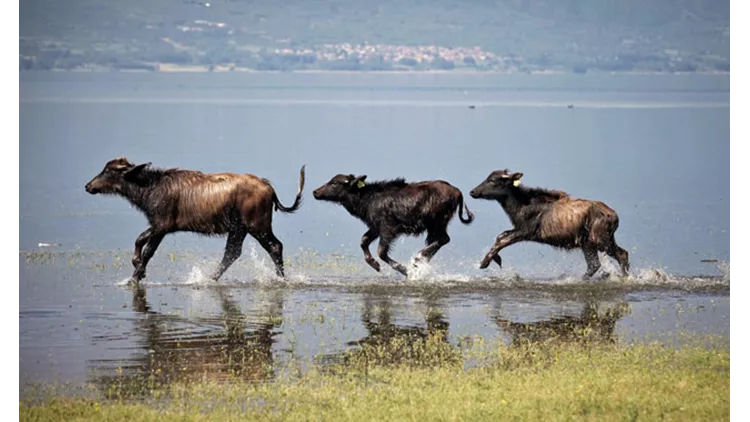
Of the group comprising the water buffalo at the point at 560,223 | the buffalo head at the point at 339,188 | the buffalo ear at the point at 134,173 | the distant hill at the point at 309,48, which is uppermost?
the distant hill at the point at 309,48

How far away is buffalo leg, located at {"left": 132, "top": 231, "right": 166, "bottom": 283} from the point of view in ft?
66.8

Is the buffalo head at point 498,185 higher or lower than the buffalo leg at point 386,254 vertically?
higher

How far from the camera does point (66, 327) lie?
1719cm

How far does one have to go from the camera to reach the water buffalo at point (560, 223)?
20688mm

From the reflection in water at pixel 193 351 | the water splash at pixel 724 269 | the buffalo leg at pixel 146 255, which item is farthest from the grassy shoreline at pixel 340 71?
the reflection in water at pixel 193 351

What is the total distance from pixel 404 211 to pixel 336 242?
5.71 m

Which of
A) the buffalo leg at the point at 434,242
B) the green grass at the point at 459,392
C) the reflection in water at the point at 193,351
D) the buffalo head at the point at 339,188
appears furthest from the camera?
the buffalo head at the point at 339,188

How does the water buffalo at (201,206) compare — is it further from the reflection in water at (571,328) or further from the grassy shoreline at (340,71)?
the grassy shoreline at (340,71)

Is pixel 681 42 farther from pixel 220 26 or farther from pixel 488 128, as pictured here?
pixel 488 128

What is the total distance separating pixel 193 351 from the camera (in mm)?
15594

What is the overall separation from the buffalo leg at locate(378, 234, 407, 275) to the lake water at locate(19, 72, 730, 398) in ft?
0.71

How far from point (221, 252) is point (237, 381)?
35.3 feet

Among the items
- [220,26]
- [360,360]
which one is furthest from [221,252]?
[220,26]

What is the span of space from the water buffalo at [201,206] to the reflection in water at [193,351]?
226 cm
